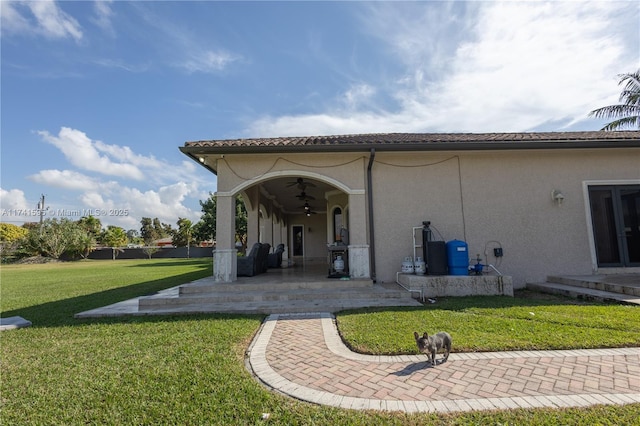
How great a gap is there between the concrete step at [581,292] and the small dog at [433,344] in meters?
4.82

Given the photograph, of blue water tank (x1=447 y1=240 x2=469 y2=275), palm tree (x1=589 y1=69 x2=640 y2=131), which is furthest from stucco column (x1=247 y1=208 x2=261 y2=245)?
palm tree (x1=589 y1=69 x2=640 y2=131)

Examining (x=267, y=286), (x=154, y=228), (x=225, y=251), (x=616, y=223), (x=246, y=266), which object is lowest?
(x=267, y=286)

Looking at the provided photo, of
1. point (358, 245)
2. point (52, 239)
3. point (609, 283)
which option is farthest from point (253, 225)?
point (52, 239)

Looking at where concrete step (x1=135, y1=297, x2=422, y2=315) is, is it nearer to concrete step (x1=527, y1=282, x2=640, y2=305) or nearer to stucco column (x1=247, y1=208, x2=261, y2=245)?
concrete step (x1=527, y1=282, x2=640, y2=305)

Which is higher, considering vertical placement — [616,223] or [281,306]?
[616,223]

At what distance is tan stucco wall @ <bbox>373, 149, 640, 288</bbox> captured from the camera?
8102 mm

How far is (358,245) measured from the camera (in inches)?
309

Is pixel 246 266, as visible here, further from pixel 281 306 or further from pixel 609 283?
pixel 609 283

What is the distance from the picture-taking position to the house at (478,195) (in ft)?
26.0

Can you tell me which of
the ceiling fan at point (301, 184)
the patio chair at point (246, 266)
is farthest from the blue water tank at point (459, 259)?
the patio chair at point (246, 266)

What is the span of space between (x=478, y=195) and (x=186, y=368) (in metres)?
8.15

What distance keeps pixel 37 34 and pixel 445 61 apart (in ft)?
38.8

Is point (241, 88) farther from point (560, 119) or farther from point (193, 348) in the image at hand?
point (560, 119)

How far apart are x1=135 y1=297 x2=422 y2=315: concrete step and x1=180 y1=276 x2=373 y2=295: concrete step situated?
652 mm
